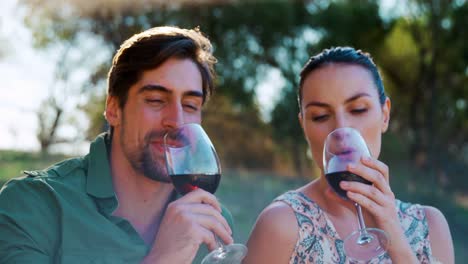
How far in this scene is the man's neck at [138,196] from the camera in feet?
9.12

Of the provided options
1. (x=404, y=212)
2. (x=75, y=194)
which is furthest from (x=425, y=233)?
(x=75, y=194)

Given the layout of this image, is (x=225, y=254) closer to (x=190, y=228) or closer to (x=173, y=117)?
(x=190, y=228)

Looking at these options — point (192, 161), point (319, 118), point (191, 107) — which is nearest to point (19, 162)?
point (191, 107)

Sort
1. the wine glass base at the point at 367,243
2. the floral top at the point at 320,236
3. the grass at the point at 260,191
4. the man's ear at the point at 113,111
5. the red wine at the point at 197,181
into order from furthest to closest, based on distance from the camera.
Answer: the grass at the point at 260,191 < the man's ear at the point at 113,111 < the floral top at the point at 320,236 < the wine glass base at the point at 367,243 < the red wine at the point at 197,181

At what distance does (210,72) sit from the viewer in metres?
3.12

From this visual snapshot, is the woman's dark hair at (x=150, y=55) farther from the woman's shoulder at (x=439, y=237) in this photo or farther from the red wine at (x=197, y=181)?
the woman's shoulder at (x=439, y=237)

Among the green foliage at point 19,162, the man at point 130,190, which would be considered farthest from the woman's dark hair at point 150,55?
the green foliage at point 19,162

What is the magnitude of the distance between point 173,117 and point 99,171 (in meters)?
0.43

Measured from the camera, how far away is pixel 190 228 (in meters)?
2.00

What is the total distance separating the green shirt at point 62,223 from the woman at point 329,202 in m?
0.60

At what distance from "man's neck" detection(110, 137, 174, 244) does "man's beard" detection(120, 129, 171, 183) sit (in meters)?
0.10

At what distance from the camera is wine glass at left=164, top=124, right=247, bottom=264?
2.18 m

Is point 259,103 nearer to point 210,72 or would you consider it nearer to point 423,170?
point 423,170

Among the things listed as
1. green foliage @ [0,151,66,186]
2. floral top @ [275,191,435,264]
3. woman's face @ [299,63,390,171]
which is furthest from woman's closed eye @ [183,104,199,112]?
green foliage @ [0,151,66,186]
